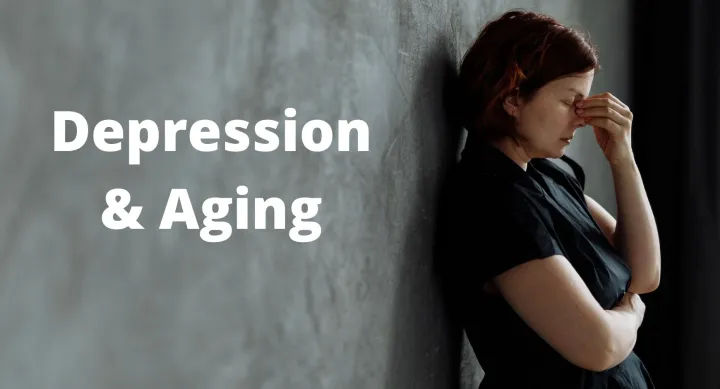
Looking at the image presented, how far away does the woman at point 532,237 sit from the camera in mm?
1138

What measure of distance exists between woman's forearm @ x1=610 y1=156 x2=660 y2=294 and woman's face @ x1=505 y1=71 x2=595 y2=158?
0.70 ft

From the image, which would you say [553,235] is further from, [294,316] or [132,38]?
[132,38]

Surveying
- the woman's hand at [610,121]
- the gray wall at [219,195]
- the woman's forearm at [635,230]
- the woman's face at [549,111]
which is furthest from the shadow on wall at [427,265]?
the woman's forearm at [635,230]

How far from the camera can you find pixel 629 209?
4.79 ft

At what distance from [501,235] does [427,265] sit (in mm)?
132

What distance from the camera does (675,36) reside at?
2441mm

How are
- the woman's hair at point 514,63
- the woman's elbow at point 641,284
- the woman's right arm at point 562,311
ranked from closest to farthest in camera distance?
the woman's right arm at point 562,311
the woman's hair at point 514,63
the woman's elbow at point 641,284

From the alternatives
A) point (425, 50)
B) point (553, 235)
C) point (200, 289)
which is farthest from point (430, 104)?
point (200, 289)

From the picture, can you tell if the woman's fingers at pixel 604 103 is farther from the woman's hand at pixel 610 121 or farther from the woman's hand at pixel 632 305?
the woman's hand at pixel 632 305

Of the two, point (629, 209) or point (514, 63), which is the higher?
point (514, 63)

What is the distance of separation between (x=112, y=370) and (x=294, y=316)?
0.26 m

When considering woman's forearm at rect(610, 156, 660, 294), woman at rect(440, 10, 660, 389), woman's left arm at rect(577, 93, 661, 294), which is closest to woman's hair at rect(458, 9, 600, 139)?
woman at rect(440, 10, 660, 389)

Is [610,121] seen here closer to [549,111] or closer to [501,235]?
[549,111]

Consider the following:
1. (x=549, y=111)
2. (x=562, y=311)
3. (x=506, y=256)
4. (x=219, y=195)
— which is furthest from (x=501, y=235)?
(x=219, y=195)
